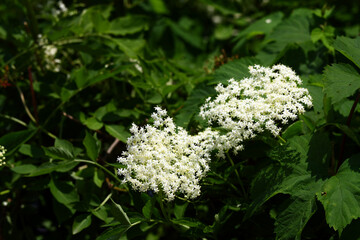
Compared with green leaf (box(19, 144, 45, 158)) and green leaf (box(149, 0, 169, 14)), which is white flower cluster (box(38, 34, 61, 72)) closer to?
green leaf (box(19, 144, 45, 158))

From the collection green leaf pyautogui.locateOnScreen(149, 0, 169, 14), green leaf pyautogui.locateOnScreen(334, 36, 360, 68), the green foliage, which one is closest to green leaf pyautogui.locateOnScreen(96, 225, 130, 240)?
the green foliage

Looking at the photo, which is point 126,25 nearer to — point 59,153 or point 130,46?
point 130,46

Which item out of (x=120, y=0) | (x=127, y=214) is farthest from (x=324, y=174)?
(x=120, y=0)

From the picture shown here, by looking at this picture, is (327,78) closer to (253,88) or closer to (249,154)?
(253,88)

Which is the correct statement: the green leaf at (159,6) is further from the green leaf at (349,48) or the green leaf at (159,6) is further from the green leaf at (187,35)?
the green leaf at (349,48)

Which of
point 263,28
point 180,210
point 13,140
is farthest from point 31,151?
point 263,28

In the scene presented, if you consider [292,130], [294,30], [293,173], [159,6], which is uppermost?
[159,6]

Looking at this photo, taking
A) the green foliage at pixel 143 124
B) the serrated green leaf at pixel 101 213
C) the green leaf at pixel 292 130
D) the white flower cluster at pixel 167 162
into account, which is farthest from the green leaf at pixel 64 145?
the green leaf at pixel 292 130
